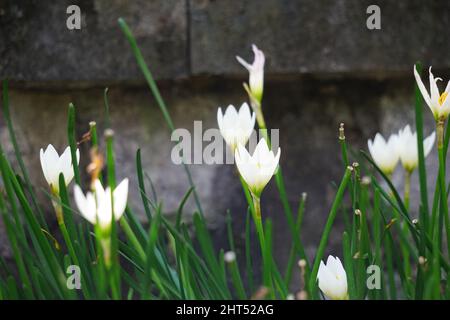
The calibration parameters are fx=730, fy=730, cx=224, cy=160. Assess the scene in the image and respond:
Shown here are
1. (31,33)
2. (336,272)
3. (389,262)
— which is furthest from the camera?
(31,33)

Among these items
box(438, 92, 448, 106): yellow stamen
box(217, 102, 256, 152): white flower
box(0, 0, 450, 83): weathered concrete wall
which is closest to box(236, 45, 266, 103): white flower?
box(217, 102, 256, 152): white flower

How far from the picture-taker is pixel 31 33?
4.42 ft

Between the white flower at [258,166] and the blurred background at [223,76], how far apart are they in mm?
688

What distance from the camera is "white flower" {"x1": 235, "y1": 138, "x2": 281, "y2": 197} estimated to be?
2.20 ft

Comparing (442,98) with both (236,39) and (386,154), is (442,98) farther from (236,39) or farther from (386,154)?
(236,39)

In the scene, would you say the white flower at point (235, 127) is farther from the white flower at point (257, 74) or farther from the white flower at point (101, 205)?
the white flower at point (101, 205)

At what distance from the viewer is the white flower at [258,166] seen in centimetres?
67

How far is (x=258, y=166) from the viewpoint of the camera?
0.68m

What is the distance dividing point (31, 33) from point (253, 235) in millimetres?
574

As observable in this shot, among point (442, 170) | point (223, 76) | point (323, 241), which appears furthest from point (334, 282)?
point (223, 76)

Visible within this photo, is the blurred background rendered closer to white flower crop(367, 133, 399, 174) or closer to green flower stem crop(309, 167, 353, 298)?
white flower crop(367, 133, 399, 174)

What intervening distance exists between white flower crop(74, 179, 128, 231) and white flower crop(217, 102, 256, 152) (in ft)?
0.68
